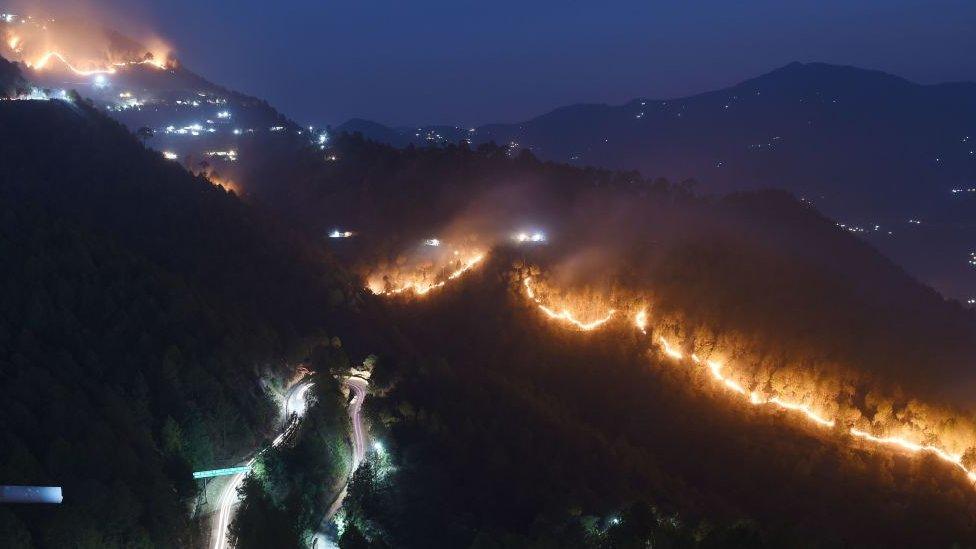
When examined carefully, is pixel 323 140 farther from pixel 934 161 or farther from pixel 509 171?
pixel 934 161

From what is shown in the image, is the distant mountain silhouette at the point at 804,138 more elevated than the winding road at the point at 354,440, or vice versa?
the winding road at the point at 354,440

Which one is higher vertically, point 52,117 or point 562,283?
point 52,117

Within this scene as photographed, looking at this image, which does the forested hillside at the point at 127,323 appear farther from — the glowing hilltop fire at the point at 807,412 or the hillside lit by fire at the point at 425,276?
the glowing hilltop fire at the point at 807,412

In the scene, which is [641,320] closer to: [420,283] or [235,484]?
[420,283]

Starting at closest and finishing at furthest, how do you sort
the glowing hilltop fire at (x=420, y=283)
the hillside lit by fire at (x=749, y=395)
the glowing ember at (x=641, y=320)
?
the hillside lit by fire at (x=749, y=395)
the glowing ember at (x=641, y=320)
the glowing hilltop fire at (x=420, y=283)

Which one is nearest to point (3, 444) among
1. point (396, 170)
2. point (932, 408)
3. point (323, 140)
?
point (932, 408)

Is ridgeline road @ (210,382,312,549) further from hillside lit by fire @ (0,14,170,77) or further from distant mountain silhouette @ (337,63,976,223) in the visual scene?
distant mountain silhouette @ (337,63,976,223)

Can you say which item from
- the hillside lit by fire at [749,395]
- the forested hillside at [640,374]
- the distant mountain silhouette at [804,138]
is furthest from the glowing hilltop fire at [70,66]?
the hillside lit by fire at [749,395]
